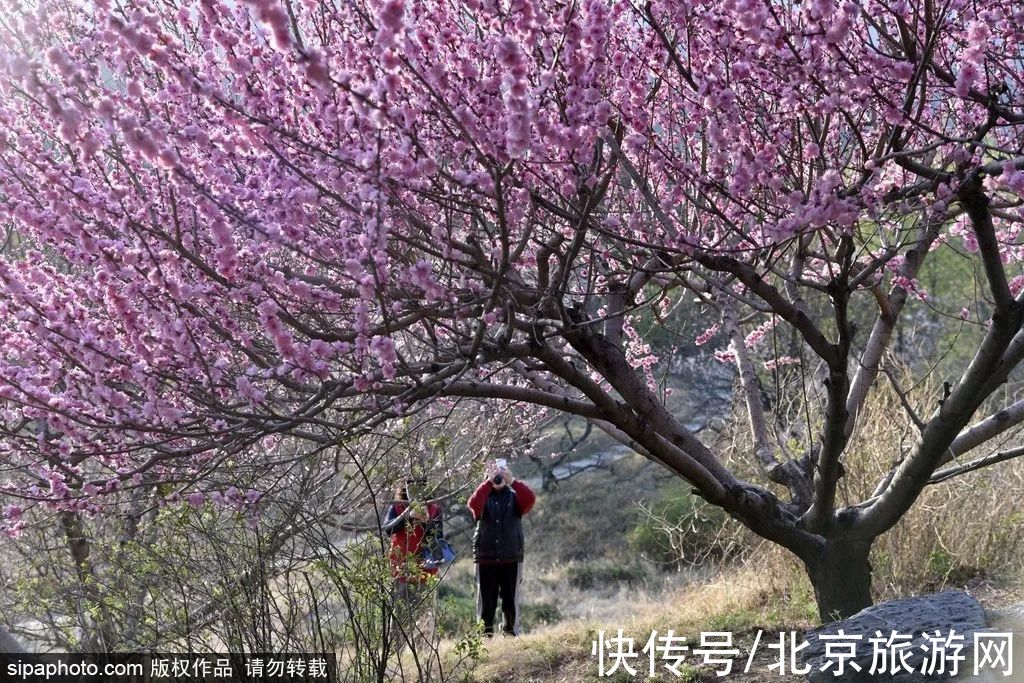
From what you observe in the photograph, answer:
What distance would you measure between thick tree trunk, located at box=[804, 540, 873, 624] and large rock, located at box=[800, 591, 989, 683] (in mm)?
611

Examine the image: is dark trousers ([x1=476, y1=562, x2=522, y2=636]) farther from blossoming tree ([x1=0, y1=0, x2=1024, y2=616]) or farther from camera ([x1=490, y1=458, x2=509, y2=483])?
blossoming tree ([x1=0, y1=0, x2=1024, y2=616])

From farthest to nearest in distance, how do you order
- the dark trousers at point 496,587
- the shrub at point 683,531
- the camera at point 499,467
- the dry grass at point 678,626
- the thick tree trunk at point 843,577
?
the shrub at point 683,531 → the dark trousers at point 496,587 → the camera at point 499,467 → the dry grass at point 678,626 → the thick tree trunk at point 843,577

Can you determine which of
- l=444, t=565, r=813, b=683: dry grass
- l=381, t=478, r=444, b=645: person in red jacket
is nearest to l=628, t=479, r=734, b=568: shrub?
l=444, t=565, r=813, b=683: dry grass

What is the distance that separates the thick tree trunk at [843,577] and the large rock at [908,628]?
2.00 feet

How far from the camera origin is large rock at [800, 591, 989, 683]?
4805mm

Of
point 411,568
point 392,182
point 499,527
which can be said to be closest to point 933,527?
point 499,527

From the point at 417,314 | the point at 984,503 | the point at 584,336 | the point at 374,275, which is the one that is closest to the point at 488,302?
the point at 417,314

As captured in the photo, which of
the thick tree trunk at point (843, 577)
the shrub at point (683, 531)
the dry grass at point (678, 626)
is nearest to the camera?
the thick tree trunk at point (843, 577)

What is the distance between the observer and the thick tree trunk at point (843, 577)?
6.01 meters

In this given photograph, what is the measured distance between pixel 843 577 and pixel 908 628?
1.00 meters

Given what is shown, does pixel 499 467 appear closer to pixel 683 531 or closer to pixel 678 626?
pixel 678 626

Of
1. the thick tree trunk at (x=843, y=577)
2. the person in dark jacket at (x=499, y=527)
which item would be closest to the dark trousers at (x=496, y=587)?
the person in dark jacket at (x=499, y=527)

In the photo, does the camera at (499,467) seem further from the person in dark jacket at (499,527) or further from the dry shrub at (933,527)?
the dry shrub at (933,527)

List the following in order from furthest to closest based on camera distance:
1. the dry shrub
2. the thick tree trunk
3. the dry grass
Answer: the dry shrub → the dry grass → the thick tree trunk
